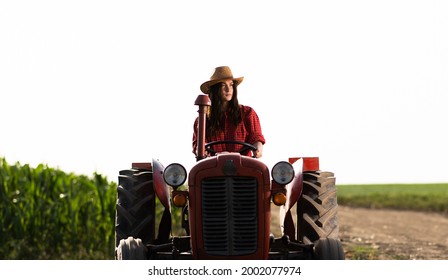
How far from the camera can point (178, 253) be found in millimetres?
7168

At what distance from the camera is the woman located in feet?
26.8

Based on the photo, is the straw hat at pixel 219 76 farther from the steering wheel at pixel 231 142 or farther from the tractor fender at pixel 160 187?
the tractor fender at pixel 160 187

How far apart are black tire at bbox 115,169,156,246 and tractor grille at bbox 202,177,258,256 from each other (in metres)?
1.13

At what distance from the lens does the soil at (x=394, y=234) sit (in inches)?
551

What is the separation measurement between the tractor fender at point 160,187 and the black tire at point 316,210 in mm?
1295

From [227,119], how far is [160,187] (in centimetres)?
110

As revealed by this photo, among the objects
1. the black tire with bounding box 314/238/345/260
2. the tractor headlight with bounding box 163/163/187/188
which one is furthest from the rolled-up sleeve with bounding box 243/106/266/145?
the black tire with bounding box 314/238/345/260

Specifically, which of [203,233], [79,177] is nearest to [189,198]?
[203,233]

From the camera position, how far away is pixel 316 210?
7672 mm

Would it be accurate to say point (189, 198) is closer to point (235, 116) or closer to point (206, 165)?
point (206, 165)

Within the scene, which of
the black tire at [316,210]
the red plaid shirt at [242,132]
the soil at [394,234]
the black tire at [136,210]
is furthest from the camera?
the soil at [394,234]

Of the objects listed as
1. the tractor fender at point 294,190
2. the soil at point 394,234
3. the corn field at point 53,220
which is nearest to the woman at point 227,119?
the tractor fender at point 294,190

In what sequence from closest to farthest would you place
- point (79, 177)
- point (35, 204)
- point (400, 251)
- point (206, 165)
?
point (206, 165)
point (400, 251)
point (35, 204)
point (79, 177)
